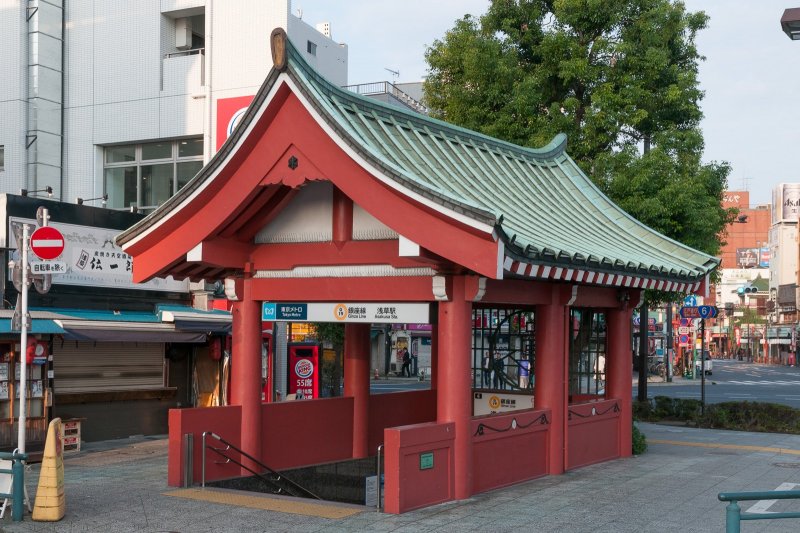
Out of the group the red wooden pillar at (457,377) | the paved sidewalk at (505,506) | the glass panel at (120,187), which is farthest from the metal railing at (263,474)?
the glass panel at (120,187)

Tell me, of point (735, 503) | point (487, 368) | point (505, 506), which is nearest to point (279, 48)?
point (505, 506)

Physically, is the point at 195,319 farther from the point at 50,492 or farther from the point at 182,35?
the point at 50,492

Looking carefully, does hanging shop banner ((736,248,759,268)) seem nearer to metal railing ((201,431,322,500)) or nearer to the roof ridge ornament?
metal railing ((201,431,322,500))

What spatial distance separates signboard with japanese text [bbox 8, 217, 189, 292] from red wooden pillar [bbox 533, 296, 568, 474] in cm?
961

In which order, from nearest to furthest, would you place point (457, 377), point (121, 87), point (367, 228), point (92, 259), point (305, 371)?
1. point (457, 377)
2. point (367, 228)
3. point (92, 259)
4. point (305, 371)
5. point (121, 87)

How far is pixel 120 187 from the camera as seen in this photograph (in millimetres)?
25984

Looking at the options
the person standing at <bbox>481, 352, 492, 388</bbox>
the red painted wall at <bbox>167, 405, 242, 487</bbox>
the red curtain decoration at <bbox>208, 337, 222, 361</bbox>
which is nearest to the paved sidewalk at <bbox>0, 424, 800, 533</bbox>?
the red painted wall at <bbox>167, 405, 242, 487</bbox>

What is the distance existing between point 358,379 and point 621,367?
5041 mm

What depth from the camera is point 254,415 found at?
14523 mm

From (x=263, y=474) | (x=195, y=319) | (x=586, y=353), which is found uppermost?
(x=195, y=319)

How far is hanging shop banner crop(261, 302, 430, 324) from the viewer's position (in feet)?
43.3

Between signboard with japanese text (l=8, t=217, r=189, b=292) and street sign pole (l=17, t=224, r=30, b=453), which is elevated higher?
Answer: signboard with japanese text (l=8, t=217, r=189, b=292)

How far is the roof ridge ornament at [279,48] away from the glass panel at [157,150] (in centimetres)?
1354

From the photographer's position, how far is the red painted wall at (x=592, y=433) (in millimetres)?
15758
